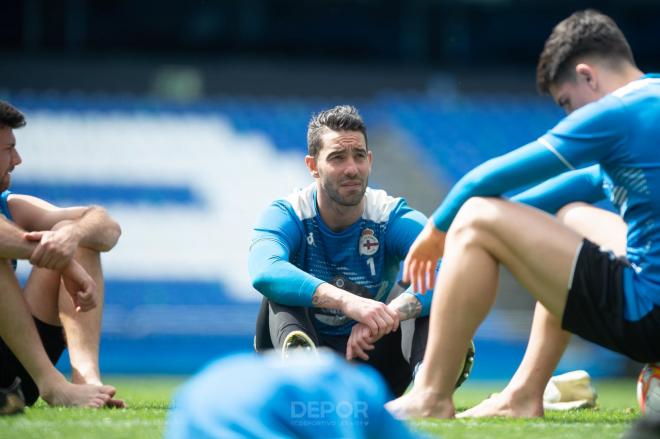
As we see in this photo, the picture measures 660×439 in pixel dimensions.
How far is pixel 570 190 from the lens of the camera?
4.52 m

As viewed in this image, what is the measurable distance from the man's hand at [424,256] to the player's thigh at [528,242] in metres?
0.17

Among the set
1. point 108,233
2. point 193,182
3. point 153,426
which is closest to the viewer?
→ point 153,426

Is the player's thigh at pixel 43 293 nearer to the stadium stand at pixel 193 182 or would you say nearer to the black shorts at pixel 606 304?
the black shorts at pixel 606 304

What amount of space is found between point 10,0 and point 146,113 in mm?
6260

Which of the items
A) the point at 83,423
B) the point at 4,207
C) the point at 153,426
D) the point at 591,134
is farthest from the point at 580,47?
the point at 4,207

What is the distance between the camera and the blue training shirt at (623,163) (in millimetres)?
3695

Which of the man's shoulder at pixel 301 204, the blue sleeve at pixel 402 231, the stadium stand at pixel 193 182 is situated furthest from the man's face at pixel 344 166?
the stadium stand at pixel 193 182

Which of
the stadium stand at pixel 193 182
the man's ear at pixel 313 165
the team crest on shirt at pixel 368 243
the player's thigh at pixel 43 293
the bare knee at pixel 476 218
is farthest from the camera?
the stadium stand at pixel 193 182

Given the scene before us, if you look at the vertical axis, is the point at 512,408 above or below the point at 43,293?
below

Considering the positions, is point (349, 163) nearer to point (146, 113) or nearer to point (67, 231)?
point (67, 231)

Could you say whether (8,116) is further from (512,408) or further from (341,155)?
(512,408)

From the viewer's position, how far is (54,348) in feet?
16.8

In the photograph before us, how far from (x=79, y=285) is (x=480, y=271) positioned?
1.88m

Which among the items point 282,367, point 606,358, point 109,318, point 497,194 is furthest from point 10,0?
point 282,367
